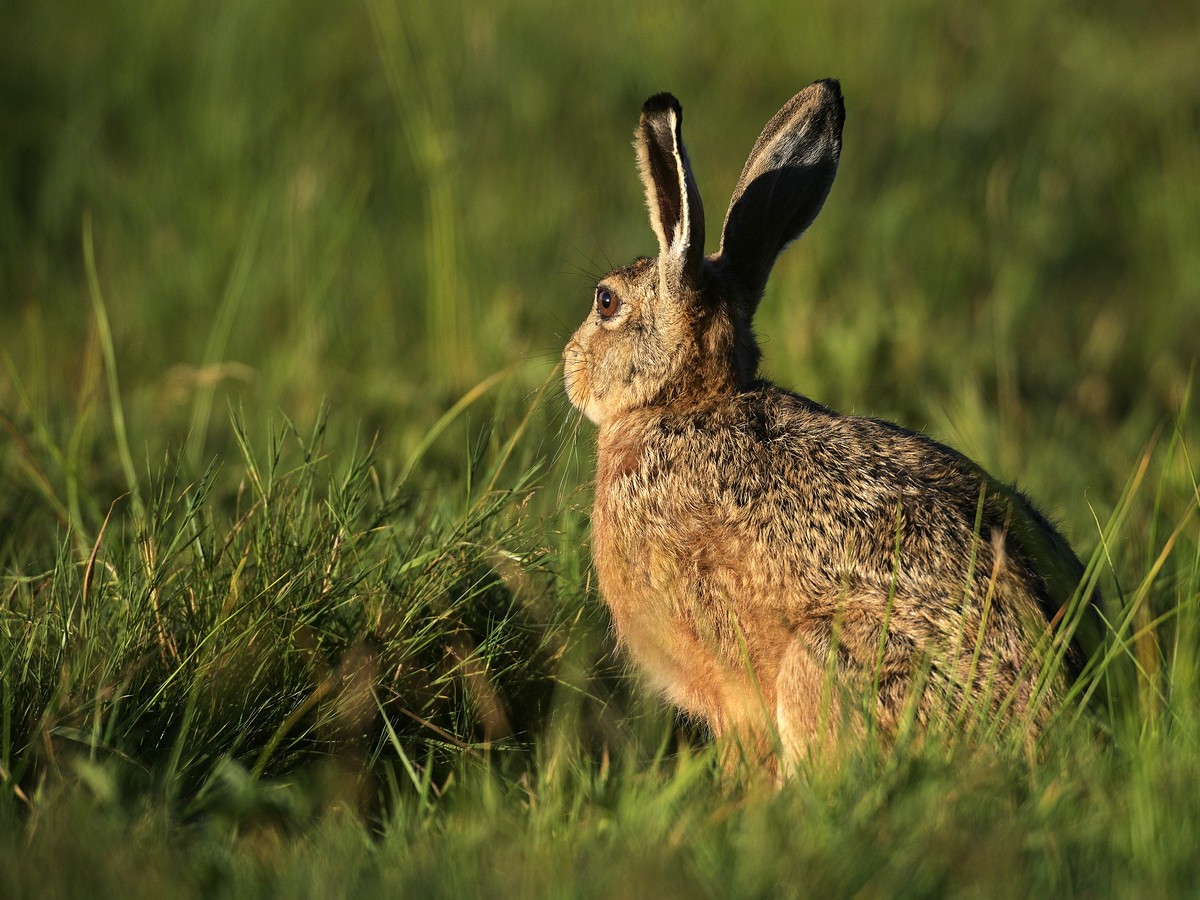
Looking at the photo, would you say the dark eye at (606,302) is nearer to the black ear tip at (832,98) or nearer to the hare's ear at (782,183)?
the hare's ear at (782,183)

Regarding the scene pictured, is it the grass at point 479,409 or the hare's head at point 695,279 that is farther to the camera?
the hare's head at point 695,279

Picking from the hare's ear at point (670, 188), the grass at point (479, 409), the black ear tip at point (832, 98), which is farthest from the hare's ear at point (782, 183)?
the grass at point (479, 409)

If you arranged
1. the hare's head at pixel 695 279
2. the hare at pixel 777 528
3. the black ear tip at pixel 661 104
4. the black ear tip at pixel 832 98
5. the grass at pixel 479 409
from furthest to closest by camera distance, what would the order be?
the black ear tip at pixel 832 98, the hare's head at pixel 695 279, the black ear tip at pixel 661 104, the hare at pixel 777 528, the grass at pixel 479 409

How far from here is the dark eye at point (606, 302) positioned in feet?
14.6

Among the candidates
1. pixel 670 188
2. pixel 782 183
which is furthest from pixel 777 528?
pixel 782 183

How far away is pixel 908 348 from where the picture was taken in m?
6.00

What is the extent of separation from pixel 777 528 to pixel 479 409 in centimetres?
209

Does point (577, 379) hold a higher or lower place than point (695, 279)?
lower

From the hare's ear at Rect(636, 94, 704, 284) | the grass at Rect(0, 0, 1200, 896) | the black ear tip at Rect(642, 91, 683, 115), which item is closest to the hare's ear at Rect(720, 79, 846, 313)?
the hare's ear at Rect(636, 94, 704, 284)

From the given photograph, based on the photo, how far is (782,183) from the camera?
440 cm

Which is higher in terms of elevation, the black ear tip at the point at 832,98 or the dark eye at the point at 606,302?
the black ear tip at the point at 832,98

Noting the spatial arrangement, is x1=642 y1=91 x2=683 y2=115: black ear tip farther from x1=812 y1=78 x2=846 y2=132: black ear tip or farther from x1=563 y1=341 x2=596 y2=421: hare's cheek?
x1=563 y1=341 x2=596 y2=421: hare's cheek

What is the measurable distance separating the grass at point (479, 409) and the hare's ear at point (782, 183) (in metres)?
0.89

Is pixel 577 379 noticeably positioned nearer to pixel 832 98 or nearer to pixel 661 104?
pixel 661 104
